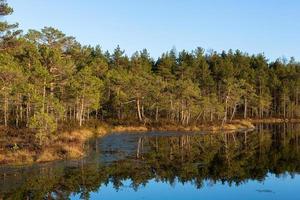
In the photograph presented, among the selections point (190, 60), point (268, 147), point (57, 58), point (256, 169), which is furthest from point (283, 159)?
point (190, 60)

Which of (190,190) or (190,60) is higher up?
(190,60)

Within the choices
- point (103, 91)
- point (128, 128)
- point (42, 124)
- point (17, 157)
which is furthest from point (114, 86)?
point (17, 157)

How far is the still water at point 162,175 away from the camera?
1201 inches

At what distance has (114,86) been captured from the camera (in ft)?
298

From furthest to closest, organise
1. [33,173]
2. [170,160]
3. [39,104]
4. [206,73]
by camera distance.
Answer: [206,73]
[39,104]
[170,160]
[33,173]

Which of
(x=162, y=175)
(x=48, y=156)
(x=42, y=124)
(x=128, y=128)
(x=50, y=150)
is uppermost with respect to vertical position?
(x=42, y=124)

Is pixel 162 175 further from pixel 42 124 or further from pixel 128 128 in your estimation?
pixel 128 128

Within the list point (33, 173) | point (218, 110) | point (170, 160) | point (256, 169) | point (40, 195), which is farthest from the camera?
point (218, 110)

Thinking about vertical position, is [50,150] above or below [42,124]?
below

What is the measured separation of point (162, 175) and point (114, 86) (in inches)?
2139

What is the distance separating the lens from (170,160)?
46.1 meters

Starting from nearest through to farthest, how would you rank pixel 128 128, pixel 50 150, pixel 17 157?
1. pixel 17 157
2. pixel 50 150
3. pixel 128 128

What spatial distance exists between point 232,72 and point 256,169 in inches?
3667

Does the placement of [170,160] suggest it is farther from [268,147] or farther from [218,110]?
[218,110]
